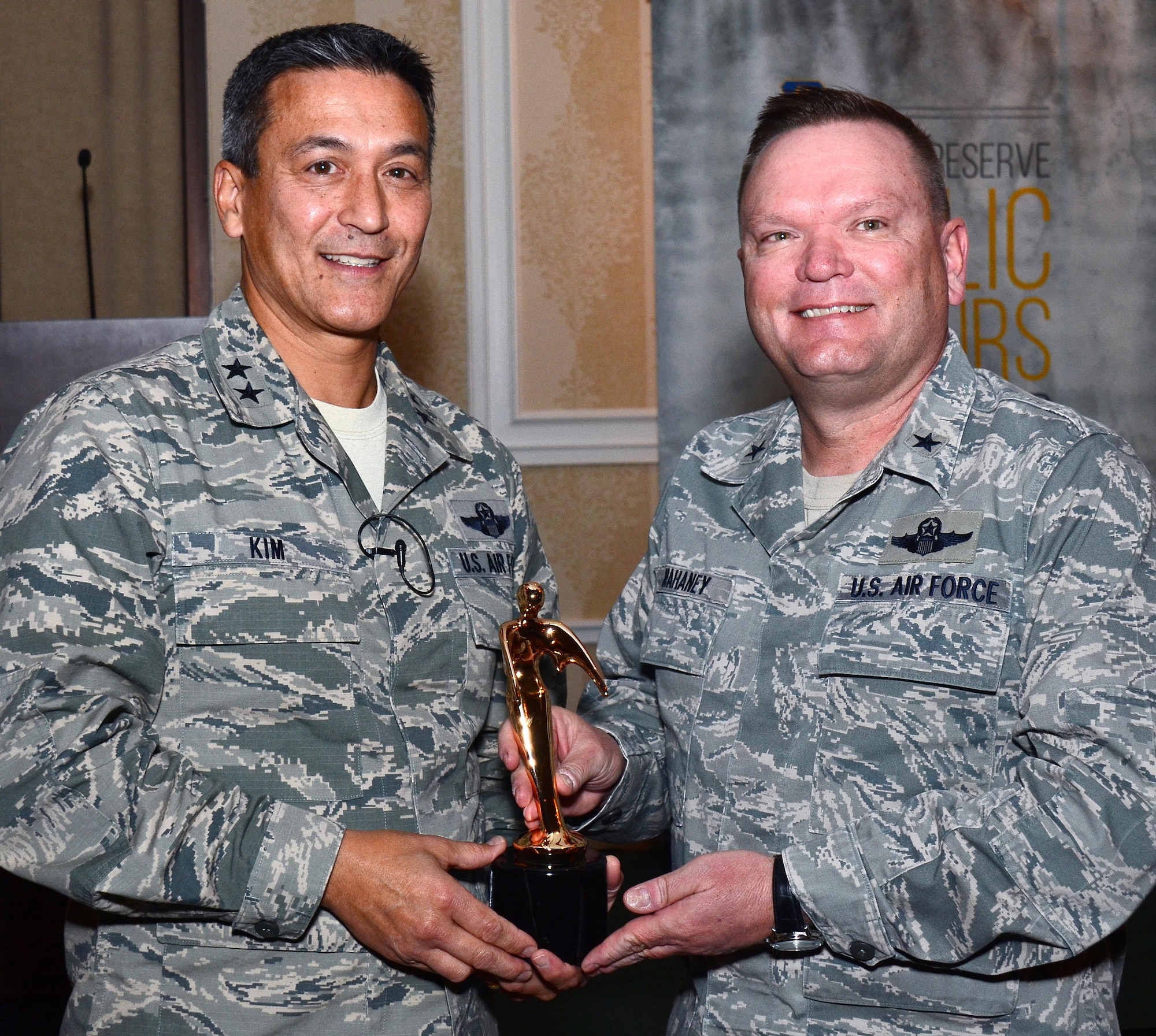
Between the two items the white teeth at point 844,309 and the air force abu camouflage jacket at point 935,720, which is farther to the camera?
the white teeth at point 844,309

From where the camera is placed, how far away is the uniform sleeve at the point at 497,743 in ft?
6.07

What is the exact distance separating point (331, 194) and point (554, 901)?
969 mm

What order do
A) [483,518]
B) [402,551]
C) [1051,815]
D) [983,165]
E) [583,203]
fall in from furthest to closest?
[583,203] < [983,165] < [483,518] < [402,551] < [1051,815]

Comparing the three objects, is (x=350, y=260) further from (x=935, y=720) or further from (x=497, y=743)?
(x=935, y=720)

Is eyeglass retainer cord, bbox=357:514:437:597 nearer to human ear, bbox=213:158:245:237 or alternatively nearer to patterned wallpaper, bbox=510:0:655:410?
human ear, bbox=213:158:245:237

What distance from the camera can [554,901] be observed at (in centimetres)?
146

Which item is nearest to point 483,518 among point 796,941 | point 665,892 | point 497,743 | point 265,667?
point 497,743

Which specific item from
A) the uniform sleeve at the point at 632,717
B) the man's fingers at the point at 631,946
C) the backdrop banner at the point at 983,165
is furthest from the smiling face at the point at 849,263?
the backdrop banner at the point at 983,165

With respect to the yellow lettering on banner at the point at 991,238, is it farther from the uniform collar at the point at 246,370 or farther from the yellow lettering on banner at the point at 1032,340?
the uniform collar at the point at 246,370

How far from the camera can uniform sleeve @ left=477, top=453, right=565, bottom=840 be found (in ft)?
6.07

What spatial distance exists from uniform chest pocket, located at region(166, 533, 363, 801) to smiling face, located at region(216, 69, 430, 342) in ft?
1.18

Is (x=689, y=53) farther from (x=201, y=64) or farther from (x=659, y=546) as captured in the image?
(x=659, y=546)

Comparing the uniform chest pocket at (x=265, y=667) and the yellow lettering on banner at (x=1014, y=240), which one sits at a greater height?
the yellow lettering on banner at (x=1014, y=240)

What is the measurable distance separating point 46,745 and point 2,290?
2938 millimetres
